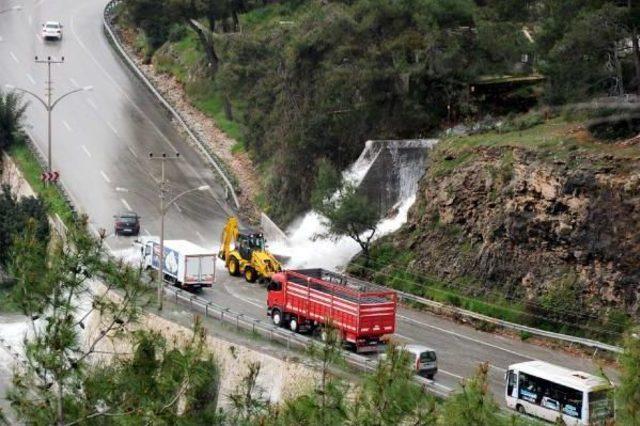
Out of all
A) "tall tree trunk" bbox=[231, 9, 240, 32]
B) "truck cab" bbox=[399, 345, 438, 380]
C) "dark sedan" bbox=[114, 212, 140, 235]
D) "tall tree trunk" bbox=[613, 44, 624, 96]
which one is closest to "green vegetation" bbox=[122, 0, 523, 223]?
"dark sedan" bbox=[114, 212, 140, 235]

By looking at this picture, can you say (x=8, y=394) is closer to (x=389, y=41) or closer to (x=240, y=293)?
(x=240, y=293)

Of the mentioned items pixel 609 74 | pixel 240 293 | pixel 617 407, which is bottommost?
pixel 240 293

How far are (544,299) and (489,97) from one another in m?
20.3

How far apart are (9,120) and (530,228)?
1528 inches

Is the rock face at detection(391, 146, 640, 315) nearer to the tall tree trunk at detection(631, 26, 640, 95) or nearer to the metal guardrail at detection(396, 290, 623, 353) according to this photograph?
the metal guardrail at detection(396, 290, 623, 353)

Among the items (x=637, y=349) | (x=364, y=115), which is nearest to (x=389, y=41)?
(x=364, y=115)

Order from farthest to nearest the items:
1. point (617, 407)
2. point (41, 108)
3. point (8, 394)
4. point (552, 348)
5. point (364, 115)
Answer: point (41, 108)
point (364, 115)
point (552, 348)
point (617, 407)
point (8, 394)

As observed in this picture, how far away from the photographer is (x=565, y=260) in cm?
5084

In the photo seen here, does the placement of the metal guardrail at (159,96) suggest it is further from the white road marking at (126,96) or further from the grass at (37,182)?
the grass at (37,182)

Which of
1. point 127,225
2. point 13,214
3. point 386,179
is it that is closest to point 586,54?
point 386,179

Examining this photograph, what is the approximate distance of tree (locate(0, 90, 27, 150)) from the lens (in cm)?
7925

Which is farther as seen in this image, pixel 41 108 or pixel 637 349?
pixel 41 108

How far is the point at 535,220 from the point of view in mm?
52344

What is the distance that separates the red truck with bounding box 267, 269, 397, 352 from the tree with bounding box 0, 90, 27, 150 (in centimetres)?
3456
